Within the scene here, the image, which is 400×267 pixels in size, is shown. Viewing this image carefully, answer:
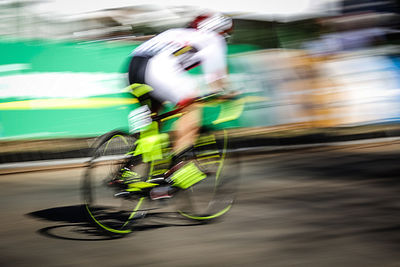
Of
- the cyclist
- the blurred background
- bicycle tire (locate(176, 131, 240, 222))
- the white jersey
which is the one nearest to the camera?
the white jersey

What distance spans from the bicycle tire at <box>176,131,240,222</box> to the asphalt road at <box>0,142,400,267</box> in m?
0.12

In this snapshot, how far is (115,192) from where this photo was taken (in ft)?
16.3

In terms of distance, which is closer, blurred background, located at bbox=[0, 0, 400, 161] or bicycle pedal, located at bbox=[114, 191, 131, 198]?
bicycle pedal, located at bbox=[114, 191, 131, 198]

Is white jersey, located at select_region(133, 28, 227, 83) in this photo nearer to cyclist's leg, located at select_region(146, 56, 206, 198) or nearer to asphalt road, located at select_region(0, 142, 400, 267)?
cyclist's leg, located at select_region(146, 56, 206, 198)

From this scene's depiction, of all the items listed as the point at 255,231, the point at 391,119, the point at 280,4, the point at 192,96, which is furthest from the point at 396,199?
the point at 280,4

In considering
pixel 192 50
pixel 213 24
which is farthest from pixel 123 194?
pixel 213 24

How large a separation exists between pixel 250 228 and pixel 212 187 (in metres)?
0.52

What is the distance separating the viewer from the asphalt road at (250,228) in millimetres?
4336

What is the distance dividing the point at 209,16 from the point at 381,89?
Answer: 630 centimetres

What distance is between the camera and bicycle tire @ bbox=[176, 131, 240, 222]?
5.24 m

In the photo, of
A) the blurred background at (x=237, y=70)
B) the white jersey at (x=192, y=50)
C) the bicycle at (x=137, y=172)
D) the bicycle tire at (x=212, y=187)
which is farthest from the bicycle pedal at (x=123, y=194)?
the blurred background at (x=237, y=70)

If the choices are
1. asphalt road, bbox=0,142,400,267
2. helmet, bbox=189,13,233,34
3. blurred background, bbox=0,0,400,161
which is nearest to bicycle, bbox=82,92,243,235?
asphalt road, bbox=0,142,400,267

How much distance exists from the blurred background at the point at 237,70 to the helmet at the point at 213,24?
3948 millimetres

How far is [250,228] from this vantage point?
5.09 meters
